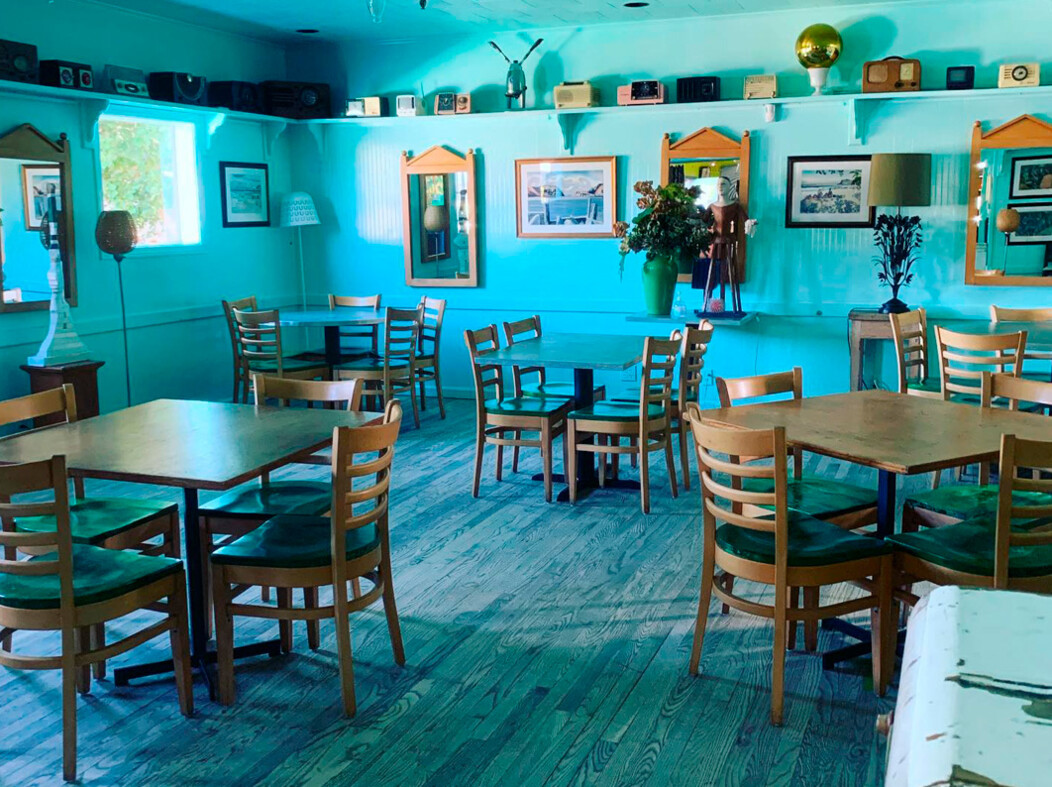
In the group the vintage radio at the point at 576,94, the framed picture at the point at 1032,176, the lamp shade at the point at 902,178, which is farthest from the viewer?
the vintage radio at the point at 576,94

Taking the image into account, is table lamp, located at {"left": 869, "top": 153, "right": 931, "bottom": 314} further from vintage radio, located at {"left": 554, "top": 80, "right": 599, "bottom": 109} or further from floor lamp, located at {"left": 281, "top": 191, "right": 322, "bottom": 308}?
floor lamp, located at {"left": 281, "top": 191, "right": 322, "bottom": 308}

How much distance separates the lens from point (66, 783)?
2666 millimetres

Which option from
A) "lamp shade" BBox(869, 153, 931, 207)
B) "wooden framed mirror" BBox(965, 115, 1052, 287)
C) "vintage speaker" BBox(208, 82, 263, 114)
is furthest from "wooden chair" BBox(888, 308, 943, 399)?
"vintage speaker" BBox(208, 82, 263, 114)

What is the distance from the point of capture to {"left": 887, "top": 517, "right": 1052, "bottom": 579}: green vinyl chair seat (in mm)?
2822

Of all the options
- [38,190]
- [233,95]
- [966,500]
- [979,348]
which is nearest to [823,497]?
[966,500]

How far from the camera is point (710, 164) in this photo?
7.18m

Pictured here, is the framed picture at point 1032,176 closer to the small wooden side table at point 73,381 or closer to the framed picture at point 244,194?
the framed picture at point 244,194

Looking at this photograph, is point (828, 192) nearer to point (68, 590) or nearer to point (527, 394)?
point (527, 394)

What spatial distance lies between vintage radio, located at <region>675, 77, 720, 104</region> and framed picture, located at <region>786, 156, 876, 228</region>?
701 mm

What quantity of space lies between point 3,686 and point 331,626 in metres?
1.06

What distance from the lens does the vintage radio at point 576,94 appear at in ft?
23.7

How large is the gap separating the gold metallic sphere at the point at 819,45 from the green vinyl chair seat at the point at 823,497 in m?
3.93

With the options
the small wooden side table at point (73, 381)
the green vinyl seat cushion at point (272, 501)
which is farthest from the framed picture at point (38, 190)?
the green vinyl seat cushion at point (272, 501)

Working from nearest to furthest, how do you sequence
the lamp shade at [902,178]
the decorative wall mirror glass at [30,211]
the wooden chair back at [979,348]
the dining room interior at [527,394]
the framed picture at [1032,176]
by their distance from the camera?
the dining room interior at [527,394], the wooden chair back at [979,348], the decorative wall mirror glass at [30,211], the lamp shade at [902,178], the framed picture at [1032,176]
